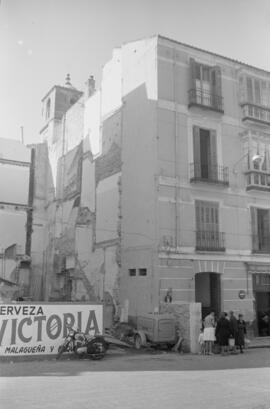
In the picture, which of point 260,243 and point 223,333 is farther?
point 260,243

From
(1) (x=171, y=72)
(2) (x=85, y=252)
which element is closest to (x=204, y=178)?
(1) (x=171, y=72)

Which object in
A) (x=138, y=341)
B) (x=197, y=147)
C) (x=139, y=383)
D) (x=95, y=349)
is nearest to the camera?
(x=139, y=383)

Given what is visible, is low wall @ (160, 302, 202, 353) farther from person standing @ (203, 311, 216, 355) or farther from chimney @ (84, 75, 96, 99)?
chimney @ (84, 75, 96, 99)

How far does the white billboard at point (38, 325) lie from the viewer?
1423cm

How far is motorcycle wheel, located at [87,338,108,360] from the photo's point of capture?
13.9 m

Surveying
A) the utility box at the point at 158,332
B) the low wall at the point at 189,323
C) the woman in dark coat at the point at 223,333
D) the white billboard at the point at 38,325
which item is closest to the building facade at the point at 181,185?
the utility box at the point at 158,332

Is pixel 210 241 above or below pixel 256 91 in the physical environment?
below

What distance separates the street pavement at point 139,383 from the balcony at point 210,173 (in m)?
8.77

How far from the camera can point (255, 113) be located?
76.4 feet

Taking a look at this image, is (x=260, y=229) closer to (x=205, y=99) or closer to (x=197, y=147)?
(x=197, y=147)

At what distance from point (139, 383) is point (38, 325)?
19.2 ft

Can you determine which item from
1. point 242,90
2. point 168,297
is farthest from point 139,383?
point 242,90

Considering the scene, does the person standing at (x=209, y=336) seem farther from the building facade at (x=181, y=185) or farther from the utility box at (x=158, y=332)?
the building facade at (x=181, y=185)

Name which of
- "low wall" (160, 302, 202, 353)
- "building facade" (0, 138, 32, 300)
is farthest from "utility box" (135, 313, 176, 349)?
"building facade" (0, 138, 32, 300)
